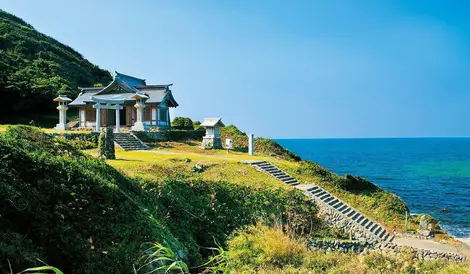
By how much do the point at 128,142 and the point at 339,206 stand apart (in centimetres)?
1603

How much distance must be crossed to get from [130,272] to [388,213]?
61.2 ft

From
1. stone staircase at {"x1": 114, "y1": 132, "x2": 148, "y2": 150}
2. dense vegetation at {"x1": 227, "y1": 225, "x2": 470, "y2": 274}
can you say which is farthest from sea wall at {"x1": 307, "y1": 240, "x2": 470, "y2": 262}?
stone staircase at {"x1": 114, "y1": 132, "x2": 148, "y2": 150}

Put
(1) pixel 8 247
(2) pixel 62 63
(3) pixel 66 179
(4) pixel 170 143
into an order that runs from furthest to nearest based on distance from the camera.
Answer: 1. (2) pixel 62 63
2. (4) pixel 170 143
3. (3) pixel 66 179
4. (1) pixel 8 247

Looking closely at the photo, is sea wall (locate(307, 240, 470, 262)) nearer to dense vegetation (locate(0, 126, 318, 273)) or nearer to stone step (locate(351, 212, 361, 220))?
stone step (locate(351, 212, 361, 220))

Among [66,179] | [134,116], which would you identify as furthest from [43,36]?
[66,179]

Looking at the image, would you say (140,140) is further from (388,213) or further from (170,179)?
(388,213)

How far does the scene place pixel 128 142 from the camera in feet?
90.4

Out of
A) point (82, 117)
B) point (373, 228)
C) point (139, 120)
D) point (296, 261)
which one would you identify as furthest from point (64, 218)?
point (82, 117)

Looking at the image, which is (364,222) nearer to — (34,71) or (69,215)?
(69,215)

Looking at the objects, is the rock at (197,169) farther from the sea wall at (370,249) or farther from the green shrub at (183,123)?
the green shrub at (183,123)

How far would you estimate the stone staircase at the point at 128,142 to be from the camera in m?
26.5

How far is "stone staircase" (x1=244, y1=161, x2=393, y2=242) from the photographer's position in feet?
63.0

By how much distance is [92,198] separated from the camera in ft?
27.4

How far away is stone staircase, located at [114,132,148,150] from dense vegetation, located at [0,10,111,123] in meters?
19.2
